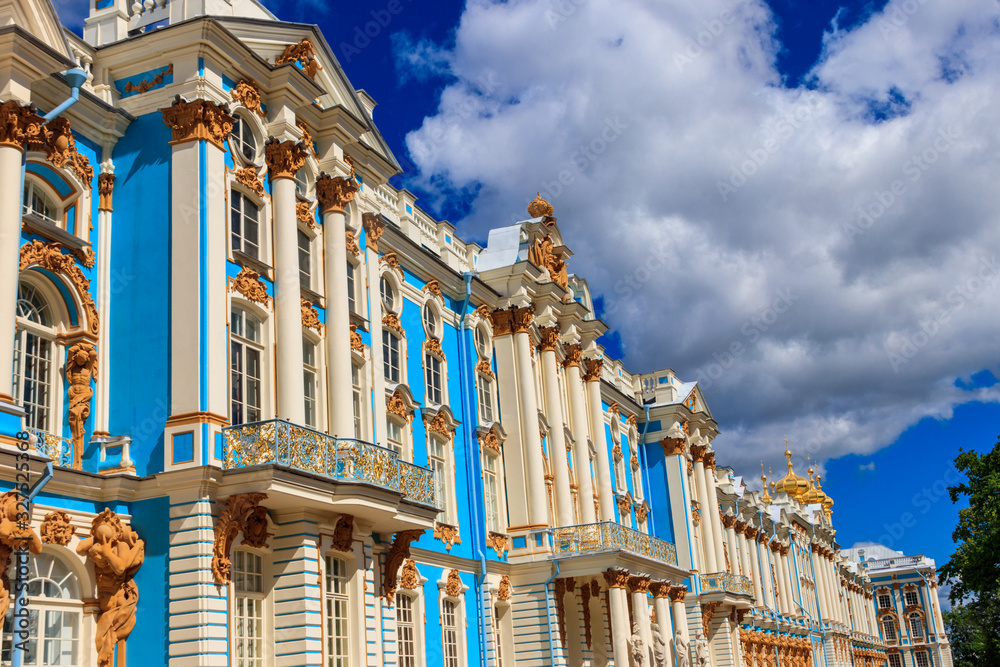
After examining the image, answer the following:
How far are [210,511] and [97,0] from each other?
28.6 ft

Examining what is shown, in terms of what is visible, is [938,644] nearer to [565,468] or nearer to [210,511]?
[565,468]

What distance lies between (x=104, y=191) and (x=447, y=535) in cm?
1078

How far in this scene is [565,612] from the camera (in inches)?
1050

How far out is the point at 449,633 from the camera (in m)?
22.2

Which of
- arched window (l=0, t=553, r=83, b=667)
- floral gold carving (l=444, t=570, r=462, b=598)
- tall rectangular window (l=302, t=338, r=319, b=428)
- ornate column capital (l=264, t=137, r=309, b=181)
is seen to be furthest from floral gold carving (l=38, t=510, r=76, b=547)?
floral gold carving (l=444, t=570, r=462, b=598)

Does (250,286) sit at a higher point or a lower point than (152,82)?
lower

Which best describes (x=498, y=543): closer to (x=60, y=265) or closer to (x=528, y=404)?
(x=528, y=404)

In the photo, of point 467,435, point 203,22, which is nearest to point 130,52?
point 203,22

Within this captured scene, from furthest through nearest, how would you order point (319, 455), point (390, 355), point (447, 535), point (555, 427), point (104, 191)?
point (555, 427) → point (447, 535) → point (390, 355) → point (104, 191) → point (319, 455)

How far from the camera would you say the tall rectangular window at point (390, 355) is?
866 inches

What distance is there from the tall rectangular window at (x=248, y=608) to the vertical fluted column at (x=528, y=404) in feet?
37.6

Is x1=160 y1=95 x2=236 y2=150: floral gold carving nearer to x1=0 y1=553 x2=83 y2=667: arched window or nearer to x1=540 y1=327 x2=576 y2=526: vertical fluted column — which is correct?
x1=0 y1=553 x2=83 y2=667: arched window

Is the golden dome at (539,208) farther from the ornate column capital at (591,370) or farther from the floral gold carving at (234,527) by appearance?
the floral gold carving at (234,527)

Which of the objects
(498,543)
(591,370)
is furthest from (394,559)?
(591,370)
